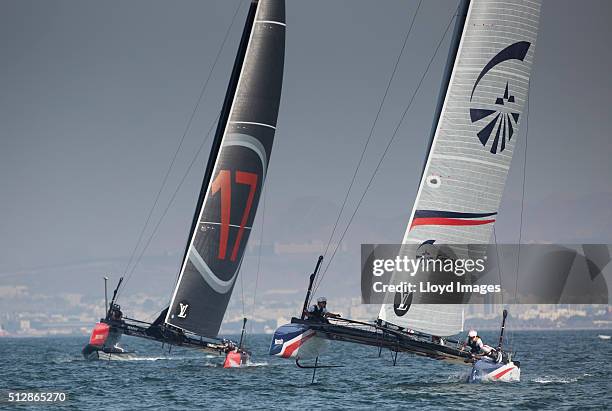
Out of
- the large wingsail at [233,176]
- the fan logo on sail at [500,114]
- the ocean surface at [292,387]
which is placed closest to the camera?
the ocean surface at [292,387]

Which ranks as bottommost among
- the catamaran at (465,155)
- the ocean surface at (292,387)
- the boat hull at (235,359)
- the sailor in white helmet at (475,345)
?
the ocean surface at (292,387)

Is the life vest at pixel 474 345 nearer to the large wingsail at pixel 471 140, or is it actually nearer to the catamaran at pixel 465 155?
the catamaran at pixel 465 155

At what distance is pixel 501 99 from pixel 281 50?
43.4 feet

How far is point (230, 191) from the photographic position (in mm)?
41781

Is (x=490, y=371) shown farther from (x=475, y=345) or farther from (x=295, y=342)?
(x=295, y=342)

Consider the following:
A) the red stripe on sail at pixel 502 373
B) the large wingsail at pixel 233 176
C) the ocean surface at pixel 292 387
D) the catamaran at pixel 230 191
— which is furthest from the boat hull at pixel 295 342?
the large wingsail at pixel 233 176

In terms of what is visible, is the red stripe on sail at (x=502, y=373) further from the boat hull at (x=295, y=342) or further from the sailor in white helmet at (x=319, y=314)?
the boat hull at (x=295, y=342)

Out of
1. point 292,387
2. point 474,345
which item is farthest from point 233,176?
point 474,345

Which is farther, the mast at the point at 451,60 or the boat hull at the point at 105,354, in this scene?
the boat hull at the point at 105,354

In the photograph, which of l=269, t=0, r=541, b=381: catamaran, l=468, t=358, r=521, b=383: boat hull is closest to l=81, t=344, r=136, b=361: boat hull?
l=269, t=0, r=541, b=381: catamaran

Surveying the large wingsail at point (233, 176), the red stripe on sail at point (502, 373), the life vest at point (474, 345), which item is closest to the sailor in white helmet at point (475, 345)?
the life vest at point (474, 345)

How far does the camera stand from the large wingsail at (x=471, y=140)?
3058 cm

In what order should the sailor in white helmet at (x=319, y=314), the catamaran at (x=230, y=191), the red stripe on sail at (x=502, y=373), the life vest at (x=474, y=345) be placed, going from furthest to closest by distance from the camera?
the catamaran at (x=230, y=191), the red stripe on sail at (x=502, y=373), the life vest at (x=474, y=345), the sailor in white helmet at (x=319, y=314)

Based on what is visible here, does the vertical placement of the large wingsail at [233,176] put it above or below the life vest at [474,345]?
above
